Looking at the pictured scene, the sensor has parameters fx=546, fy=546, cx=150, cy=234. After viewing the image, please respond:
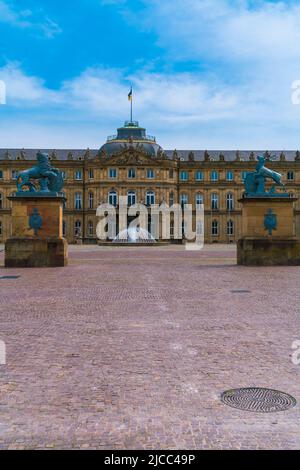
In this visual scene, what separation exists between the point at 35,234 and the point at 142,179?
5771 centimetres

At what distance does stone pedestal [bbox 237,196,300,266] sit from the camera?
26.4m

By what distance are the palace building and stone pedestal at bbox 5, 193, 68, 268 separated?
55.0m

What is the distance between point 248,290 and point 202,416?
33.8 feet

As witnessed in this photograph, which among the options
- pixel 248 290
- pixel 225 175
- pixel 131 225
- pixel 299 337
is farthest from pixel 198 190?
pixel 299 337

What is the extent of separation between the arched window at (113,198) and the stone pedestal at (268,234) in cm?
5623

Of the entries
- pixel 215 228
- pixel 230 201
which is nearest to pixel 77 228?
pixel 215 228

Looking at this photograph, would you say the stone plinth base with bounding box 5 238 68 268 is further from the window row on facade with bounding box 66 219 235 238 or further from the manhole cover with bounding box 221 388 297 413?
the window row on facade with bounding box 66 219 235 238

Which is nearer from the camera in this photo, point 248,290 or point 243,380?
point 243,380

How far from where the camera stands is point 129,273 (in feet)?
70.5

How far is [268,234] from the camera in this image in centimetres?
2711

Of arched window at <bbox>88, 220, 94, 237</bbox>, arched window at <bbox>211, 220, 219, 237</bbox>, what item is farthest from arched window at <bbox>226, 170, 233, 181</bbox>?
arched window at <bbox>88, 220, 94, 237</bbox>

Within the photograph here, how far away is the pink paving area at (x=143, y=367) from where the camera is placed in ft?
16.9

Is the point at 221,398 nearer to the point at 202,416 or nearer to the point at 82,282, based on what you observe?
the point at 202,416

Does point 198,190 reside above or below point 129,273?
above
